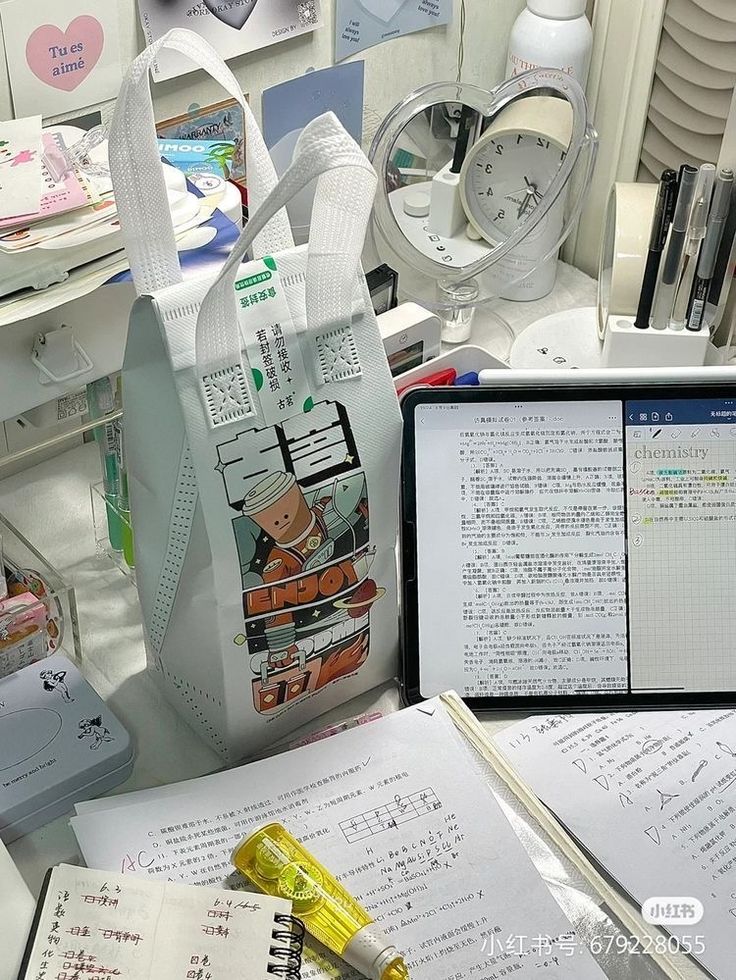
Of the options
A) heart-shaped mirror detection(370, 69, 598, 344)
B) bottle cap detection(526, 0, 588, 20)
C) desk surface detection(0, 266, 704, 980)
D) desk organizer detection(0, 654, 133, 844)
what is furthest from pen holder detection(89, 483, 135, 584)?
bottle cap detection(526, 0, 588, 20)

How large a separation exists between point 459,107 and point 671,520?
1.31ft

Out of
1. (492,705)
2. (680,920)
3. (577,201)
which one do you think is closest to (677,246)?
(577,201)

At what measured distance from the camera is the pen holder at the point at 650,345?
971 mm

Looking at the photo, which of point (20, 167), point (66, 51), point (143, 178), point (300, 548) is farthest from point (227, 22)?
point (300, 548)

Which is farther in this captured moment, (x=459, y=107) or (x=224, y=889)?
(x=459, y=107)

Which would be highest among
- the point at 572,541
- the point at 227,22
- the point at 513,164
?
the point at 227,22

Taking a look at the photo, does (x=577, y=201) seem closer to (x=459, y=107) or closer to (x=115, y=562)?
(x=459, y=107)

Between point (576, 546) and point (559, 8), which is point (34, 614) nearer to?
point (576, 546)

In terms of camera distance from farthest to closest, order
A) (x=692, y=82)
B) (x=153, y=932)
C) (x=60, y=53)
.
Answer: (x=692, y=82) → (x=60, y=53) → (x=153, y=932)

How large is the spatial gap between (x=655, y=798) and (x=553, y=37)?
0.67 metres

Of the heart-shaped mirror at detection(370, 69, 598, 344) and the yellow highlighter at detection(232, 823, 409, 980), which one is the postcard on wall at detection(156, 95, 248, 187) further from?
the yellow highlighter at detection(232, 823, 409, 980)

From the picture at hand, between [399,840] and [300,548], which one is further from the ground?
[300,548]

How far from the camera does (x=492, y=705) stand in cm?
77

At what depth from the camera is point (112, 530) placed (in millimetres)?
879
